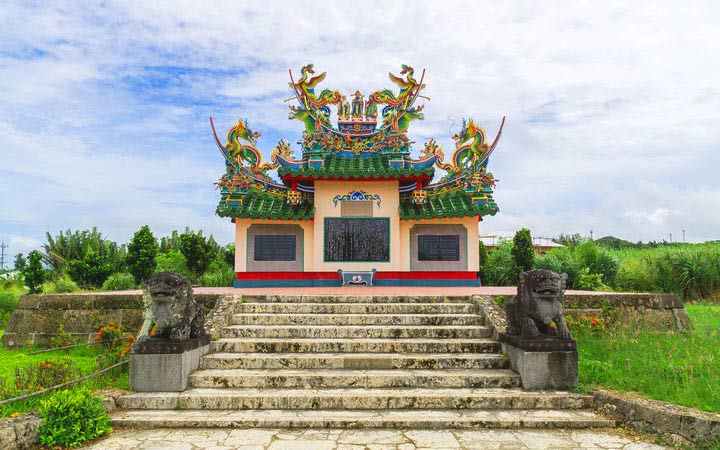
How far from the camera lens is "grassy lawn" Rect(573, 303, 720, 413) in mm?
4910

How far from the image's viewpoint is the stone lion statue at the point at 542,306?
19.9 feet

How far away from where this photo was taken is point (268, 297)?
27.5ft

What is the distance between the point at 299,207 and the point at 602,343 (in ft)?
27.6

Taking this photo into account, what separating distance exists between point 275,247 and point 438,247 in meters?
4.66

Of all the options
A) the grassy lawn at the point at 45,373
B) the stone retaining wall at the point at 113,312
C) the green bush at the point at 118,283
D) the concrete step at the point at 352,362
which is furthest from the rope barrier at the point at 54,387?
the green bush at the point at 118,283

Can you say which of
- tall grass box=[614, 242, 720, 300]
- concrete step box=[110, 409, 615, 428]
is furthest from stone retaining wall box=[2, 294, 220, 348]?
tall grass box=[614, 242, 720, 300]

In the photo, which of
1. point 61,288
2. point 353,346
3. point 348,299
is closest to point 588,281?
point 348,299

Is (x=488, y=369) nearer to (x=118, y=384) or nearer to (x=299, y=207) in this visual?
(x=118, y=384)

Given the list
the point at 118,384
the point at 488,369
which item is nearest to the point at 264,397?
the point at 118,384

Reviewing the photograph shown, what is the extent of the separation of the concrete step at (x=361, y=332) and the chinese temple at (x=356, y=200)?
211 inches

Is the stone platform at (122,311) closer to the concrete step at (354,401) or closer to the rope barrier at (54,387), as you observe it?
the rope barrier at (54,387)

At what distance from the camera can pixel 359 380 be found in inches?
233

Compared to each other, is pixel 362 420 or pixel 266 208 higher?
pixel 266 208

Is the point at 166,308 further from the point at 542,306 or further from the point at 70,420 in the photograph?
the point at 542,306
